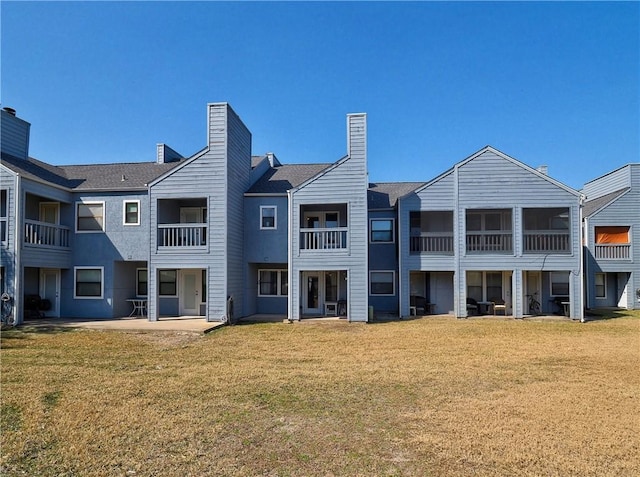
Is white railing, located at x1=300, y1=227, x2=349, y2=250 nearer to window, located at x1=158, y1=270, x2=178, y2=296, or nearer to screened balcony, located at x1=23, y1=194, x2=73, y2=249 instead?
window, located at x1=158, y1=270, x2=178, y2=296

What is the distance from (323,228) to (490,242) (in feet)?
26.1

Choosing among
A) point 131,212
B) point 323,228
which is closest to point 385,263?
point 323,228

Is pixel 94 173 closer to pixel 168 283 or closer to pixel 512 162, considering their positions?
pixel 168 283

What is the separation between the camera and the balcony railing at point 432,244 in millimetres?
18828

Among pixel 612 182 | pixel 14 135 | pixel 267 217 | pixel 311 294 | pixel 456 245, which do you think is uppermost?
pixel 14 135

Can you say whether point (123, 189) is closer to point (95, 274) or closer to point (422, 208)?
point (95, 274)

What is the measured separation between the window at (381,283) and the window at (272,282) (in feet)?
14.9

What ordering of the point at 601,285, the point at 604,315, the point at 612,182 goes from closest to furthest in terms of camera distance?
1. the point at 604,315
2. the point at 601,285
3. the point at 612,182

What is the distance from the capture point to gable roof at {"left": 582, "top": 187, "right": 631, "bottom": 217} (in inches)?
915

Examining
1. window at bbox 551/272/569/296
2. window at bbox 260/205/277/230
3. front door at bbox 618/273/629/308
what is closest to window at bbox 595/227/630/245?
front door at bbox 618/273/629/308

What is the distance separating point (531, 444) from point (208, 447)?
12.6ft

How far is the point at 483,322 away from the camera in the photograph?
1667 cm

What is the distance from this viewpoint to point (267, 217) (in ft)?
60.3

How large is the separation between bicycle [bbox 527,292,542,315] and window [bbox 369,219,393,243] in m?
7.35
